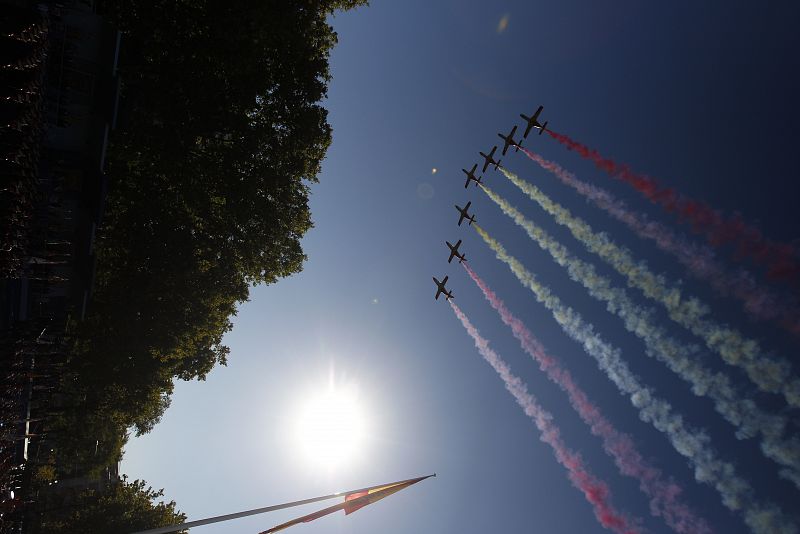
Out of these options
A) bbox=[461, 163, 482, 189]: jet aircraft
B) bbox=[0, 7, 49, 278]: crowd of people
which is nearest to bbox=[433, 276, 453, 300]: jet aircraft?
bbox=[461, 163, 482, 189]: jet aircraft

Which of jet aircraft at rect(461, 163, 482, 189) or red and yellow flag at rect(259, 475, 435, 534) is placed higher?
jet aircraft at rect(461, 163, 482, 189)

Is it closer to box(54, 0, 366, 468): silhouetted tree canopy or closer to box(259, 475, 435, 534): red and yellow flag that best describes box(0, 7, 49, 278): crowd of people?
box(54, 0, 366, 468): silhouetted tree canopy

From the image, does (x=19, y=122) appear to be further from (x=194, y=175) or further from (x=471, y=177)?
(x=471, y=177)

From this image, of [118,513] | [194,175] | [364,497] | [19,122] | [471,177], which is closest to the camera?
[364,497]

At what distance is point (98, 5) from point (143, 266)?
1441 cm

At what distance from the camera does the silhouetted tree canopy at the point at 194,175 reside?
21.3 meters

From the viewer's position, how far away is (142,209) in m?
23.5

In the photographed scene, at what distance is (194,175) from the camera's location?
75.0 feet

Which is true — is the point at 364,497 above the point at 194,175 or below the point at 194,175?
below

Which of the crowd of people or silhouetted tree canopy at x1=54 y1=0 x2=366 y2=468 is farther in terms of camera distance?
silhouetted tree canopy at x1=54 y1=0 x2=366 y2=468

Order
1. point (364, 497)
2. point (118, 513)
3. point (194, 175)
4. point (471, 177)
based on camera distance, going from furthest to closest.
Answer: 1. point (471, 177)
2. point (118, 513)
3. point (194, 175)
4. point (364, 497)

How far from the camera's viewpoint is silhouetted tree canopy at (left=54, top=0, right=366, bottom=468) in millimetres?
21281

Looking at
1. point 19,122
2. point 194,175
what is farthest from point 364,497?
point 194,175

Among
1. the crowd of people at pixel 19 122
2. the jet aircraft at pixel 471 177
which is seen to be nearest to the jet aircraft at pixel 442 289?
the jet aircraft at pixel 471 177
